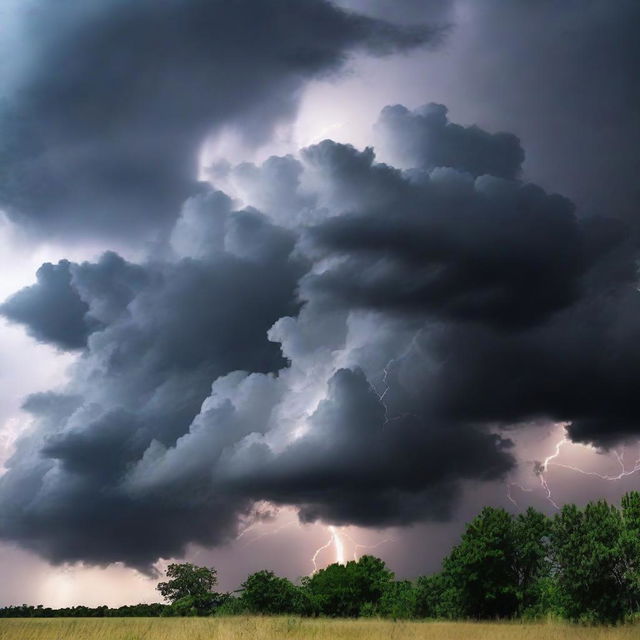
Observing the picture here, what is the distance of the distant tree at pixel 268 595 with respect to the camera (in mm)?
82500

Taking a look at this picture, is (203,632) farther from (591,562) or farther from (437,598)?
(437,598)

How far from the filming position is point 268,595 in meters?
82.7

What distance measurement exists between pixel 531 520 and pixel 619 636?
3662cm

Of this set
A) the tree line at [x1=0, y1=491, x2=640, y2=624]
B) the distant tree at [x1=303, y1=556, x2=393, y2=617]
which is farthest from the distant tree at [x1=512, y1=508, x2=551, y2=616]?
the distant tree at [x1=303, y1=556, x2=393, y2=617]

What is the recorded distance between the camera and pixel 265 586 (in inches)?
3295

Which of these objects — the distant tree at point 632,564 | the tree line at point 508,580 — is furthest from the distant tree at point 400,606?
→ the distant tree at point 632,564

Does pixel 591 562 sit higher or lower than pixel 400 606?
higher

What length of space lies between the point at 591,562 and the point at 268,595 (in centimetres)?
4966

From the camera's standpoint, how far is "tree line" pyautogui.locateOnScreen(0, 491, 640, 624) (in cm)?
4200

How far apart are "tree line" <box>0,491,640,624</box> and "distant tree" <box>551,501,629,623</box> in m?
0.06

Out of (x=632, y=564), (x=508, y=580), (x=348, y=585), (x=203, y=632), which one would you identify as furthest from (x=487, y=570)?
(x=348, y=585)

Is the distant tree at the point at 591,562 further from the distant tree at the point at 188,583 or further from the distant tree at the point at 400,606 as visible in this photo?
the distant tree at the point at 188,583

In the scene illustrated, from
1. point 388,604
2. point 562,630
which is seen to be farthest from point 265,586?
point 562,630

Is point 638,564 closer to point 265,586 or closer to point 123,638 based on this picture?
point 123,638
